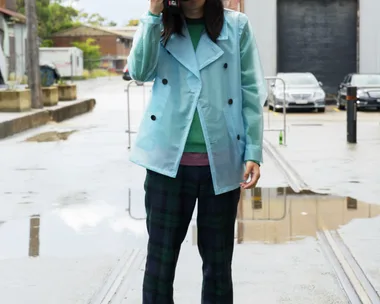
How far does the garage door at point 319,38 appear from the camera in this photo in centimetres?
3297

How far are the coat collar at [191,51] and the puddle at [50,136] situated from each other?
44.1 ft

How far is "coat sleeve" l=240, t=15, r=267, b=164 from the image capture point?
153 inches

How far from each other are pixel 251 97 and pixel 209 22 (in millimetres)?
381

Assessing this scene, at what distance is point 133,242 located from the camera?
7246 mm

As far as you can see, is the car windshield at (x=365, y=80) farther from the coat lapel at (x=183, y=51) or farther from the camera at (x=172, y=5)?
the camera at (x=172, y=5)

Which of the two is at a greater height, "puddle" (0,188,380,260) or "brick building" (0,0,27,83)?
"brick building" (0,0,27,83)

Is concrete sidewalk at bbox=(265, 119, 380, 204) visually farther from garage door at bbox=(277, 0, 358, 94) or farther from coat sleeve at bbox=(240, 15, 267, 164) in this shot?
garage door at bbox=(277, 0, 358, 94)

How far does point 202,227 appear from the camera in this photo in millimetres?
3930

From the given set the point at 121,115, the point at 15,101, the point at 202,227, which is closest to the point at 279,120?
the point at 121,115

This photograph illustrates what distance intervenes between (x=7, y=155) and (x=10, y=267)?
7.99 m

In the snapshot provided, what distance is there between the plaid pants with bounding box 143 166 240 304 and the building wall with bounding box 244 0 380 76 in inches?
1128

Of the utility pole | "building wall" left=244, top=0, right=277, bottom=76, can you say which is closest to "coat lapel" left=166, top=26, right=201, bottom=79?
the utility pole

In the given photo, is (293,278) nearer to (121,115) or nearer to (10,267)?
(10,267)

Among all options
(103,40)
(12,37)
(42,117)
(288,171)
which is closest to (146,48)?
(288,171)
